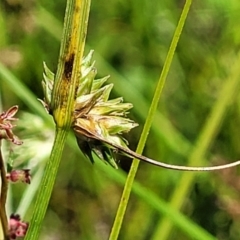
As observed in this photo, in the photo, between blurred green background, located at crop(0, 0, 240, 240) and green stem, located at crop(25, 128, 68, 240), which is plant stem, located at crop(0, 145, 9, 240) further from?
blurred green background, located at crop(0, 0, 240, 240)

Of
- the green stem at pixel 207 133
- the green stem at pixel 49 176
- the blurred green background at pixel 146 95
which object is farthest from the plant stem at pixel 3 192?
the blurred green background at pixel 146 95

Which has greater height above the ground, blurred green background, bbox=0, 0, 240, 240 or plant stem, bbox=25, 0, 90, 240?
blurred green background, bbox=0, 0, 240, 240

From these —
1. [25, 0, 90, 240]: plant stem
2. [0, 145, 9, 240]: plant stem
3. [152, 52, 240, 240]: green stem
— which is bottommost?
[0, 145, 9, 240]: plant stem

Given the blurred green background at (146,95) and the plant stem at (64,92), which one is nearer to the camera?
the plant stem at (64,92)

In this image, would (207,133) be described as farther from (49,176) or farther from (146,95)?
(49,176)

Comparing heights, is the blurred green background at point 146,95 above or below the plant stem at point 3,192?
above

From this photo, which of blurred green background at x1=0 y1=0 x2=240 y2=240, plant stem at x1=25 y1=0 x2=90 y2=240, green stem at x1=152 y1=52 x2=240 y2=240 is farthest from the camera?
blurred green background at x1=0 y1=0 x2=240 y2=240

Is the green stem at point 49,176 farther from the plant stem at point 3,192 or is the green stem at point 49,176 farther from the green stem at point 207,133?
the green stem at point 207,133

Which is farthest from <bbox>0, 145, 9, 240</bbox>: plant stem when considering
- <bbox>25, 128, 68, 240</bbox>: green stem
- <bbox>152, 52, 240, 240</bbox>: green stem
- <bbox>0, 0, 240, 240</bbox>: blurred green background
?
<bbox>0, 0, 240, 240</bbox>: blurred green background
